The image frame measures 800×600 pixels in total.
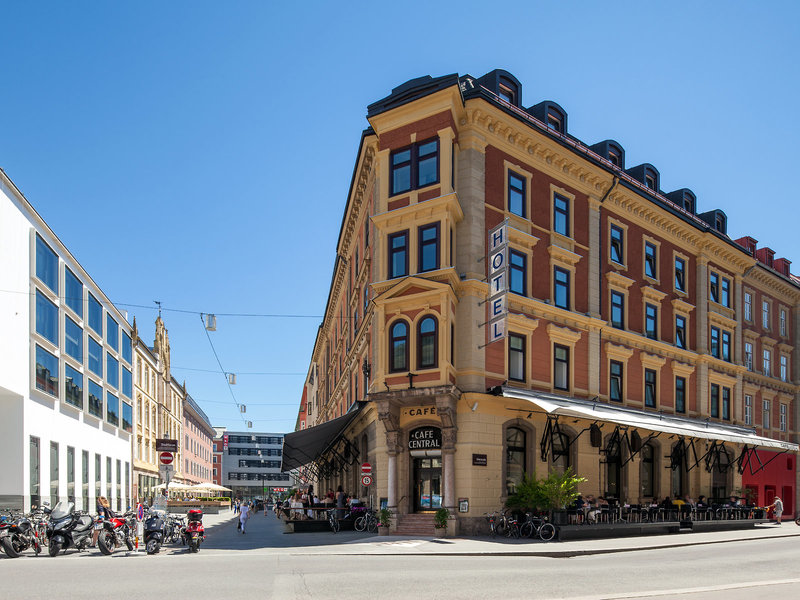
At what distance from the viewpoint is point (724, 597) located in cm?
1122

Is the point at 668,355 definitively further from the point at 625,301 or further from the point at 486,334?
the point at 486,334

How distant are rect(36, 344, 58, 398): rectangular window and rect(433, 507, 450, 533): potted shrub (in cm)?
1904

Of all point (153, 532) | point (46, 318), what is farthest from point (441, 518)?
point (46, 318)

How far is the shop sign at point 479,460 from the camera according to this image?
2450 centimetres

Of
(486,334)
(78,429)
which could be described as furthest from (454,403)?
(78,429)

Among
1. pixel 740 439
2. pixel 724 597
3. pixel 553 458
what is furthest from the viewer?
pixel 740 439

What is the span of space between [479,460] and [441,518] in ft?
7.59

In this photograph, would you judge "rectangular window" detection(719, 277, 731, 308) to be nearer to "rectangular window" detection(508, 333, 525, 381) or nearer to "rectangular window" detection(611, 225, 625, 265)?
"rectangular window" detection(611, 225, 625, 265)

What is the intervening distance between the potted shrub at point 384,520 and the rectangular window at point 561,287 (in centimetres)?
1050

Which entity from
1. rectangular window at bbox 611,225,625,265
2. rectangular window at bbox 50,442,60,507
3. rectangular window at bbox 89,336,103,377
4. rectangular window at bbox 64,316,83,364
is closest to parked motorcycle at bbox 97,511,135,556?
rectangular window at bbox 50,442,60,507

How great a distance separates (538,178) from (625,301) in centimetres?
764

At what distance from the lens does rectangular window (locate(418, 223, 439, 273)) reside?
25.3 meters

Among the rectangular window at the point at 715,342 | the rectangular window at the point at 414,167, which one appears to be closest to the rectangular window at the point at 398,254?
the rectangular window at the point at 414,167

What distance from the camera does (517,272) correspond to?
2739 centimetres
